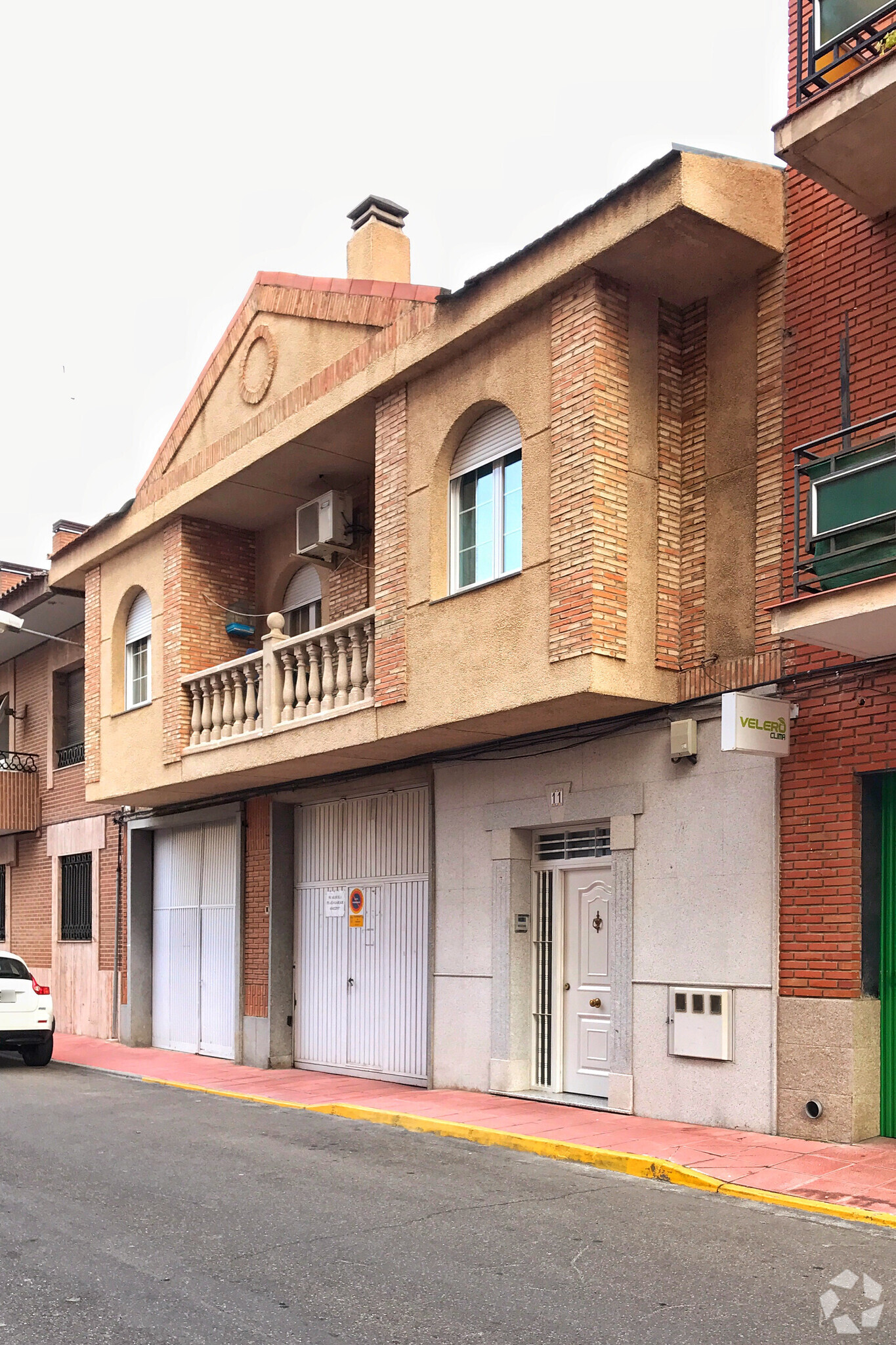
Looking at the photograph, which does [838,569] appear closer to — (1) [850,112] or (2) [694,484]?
(2) [694,484]

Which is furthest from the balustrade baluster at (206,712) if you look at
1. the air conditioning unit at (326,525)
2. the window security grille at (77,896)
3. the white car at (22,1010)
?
the window security grille at (77,896)

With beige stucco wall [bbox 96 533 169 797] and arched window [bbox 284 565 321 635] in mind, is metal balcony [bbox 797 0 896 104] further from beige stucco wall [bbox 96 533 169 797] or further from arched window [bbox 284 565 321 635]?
beige stucco wall [bbox 96 533 169 797]

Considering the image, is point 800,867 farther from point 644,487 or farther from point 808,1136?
point 644,487

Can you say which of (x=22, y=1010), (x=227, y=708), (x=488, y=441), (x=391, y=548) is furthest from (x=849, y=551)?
(x=22, y=1010)

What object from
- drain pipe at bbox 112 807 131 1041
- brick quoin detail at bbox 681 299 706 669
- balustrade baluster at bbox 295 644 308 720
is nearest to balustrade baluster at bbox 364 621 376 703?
balustrade baluster at bbox 295 644 308 720

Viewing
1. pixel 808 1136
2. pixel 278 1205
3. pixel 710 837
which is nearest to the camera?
pixel 278 1205

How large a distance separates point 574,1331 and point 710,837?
5.44m

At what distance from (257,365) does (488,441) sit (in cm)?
464

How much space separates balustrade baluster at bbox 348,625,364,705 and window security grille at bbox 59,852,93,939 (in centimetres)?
954

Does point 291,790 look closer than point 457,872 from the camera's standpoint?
No

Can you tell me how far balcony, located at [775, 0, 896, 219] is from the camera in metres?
8.49

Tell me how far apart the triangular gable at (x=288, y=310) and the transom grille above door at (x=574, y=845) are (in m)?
5.10

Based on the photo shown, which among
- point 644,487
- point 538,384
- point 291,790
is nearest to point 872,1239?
point 644,487

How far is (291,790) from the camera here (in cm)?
1594
